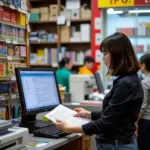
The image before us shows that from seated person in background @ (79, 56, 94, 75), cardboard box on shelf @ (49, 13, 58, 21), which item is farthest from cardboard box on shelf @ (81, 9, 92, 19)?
seated person in background @ (79, 56, 94, 75)

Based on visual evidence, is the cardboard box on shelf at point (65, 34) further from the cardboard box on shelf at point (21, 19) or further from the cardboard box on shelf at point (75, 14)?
the cardboard box on shelf at point (21, 19)

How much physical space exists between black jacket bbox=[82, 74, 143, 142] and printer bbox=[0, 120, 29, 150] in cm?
35

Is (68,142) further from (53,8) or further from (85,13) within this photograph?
(53,8)

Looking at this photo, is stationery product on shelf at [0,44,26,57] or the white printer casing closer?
the white printer casing

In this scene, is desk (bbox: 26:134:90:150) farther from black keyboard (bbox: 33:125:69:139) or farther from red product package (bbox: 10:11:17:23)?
red product package (bbox: 10:11:17:23)

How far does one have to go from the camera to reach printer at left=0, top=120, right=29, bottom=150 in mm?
1490

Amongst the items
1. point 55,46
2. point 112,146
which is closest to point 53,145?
point 112,146

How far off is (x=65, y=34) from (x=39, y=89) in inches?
178

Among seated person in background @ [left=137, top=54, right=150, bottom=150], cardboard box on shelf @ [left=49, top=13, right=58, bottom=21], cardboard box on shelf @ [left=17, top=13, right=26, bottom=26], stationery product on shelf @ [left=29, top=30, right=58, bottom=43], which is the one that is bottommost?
seated person in background @ [left=137, top=54, right=150, bottom=150]

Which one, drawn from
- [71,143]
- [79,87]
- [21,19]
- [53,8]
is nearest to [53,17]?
[53,8]

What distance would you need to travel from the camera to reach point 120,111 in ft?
5.58

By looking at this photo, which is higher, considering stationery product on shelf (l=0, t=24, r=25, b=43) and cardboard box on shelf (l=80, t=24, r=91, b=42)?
cardboard box on shelf (l=80, t=24, r=91, b=42)

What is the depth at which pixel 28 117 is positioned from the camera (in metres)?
2.31

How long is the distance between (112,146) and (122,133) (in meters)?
0.10
